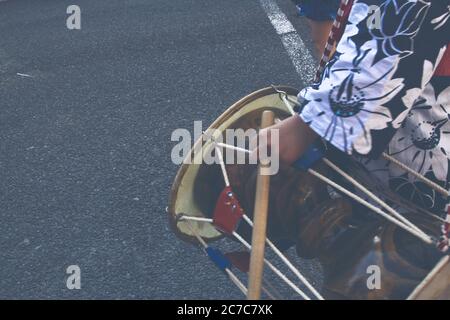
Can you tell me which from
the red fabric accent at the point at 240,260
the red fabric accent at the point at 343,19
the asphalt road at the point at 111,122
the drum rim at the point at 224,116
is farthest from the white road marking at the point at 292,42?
the red fabric accent at the point at 343,19

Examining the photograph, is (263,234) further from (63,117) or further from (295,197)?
(63,117)

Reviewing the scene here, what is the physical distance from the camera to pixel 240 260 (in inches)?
69.4

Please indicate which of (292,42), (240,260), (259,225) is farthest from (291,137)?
(292,42)

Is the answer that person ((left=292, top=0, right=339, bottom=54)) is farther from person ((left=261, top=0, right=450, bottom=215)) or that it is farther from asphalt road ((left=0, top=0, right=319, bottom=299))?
asphalt road ((left=0, top=0, right=319, bottom=299))

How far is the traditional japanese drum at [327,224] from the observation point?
4.52 ft

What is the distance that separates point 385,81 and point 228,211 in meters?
0.60

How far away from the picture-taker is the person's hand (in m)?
1.41

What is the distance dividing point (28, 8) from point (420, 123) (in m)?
5.47

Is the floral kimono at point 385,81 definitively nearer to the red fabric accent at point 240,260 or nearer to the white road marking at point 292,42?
the red fabric accent at point 240,260

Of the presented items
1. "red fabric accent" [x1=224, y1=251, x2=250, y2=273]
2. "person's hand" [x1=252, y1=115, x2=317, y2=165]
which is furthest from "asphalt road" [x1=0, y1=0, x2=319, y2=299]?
"person's hand" [x1=252, y1=115, x2=317, y2=165]

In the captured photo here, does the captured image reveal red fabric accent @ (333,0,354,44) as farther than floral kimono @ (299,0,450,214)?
Yes

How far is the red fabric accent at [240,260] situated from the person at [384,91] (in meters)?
0.43

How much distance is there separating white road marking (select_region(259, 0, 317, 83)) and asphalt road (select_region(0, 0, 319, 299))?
6 cm
